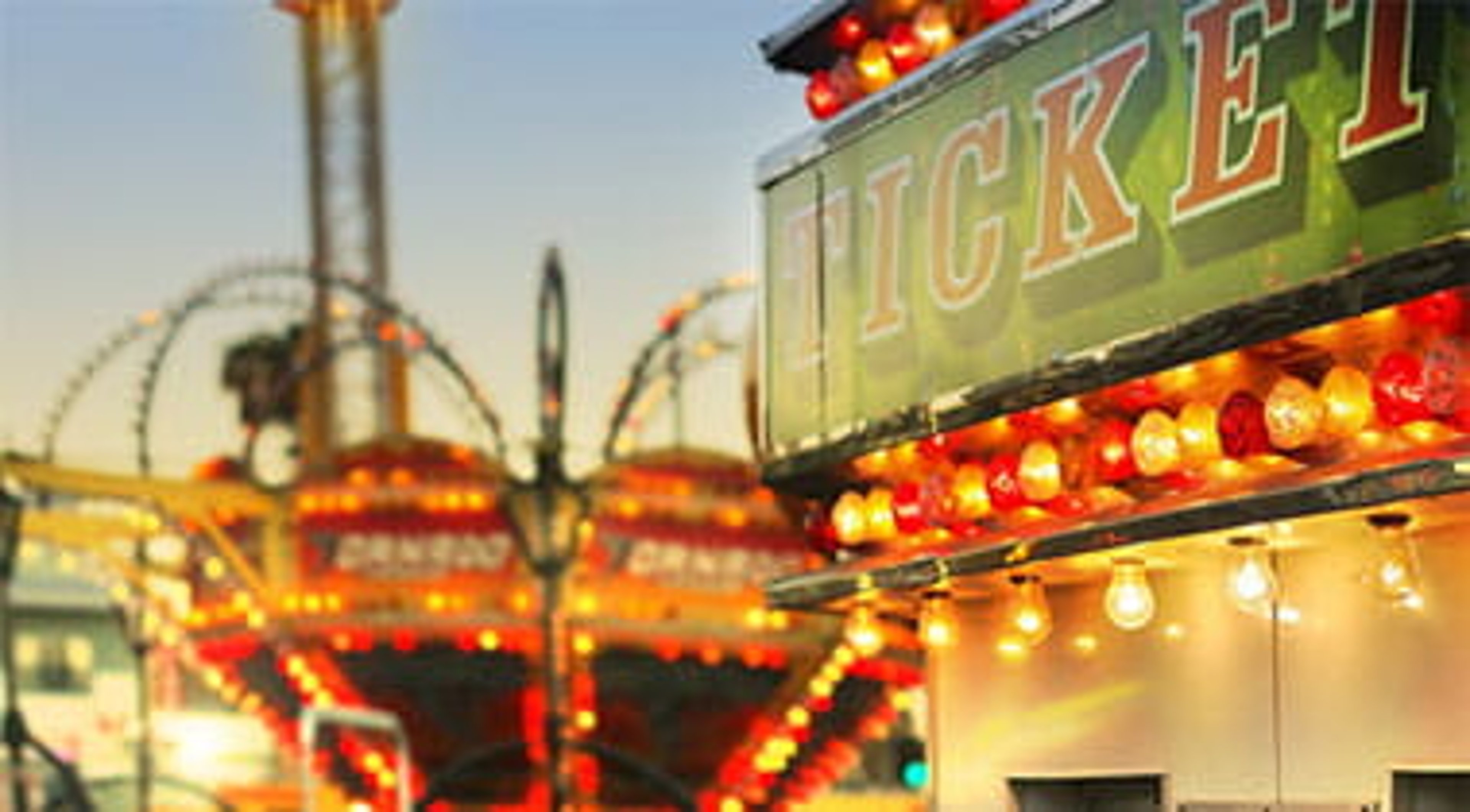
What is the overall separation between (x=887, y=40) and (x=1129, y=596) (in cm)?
331

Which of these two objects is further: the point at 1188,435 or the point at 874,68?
the point at 874,68

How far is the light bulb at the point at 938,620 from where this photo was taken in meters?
10.8

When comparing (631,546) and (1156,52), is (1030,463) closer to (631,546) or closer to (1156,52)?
(1156,52)

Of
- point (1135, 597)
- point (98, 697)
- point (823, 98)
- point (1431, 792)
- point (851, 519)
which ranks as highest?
point (823, 98)

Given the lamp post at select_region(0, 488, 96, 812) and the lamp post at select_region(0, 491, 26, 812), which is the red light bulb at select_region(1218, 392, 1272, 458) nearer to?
→ the lamp post at select_region(0, 488, 96, 812)

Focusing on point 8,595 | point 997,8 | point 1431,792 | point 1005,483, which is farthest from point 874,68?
point 8,595

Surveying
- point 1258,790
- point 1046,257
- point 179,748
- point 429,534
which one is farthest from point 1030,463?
point 179,748

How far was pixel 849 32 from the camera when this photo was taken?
38.8 feet

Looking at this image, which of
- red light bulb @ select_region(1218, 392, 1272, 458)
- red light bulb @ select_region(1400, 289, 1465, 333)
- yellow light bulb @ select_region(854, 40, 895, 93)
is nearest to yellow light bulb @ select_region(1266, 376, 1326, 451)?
red light bulb @ select_region(1218, 392, 1272, 458)

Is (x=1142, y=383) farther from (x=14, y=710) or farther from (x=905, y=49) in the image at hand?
(x=14, y=710)

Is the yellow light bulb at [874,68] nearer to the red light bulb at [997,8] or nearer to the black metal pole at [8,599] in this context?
the red light bulb at [997,8]

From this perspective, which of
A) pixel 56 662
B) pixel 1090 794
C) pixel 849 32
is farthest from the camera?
pixel 56 662

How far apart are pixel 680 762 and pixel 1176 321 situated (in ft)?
62.6

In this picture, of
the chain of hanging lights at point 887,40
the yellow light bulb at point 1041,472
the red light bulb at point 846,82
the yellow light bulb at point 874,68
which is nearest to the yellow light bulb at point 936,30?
the chain of hanging lights at point 887,40
